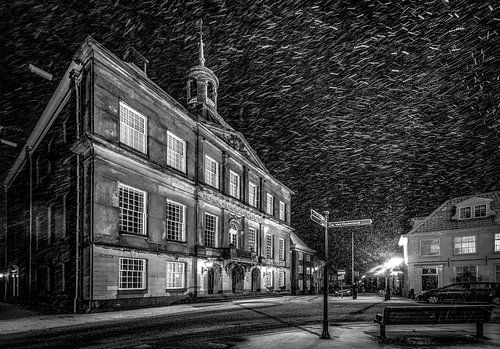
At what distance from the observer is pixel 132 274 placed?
955 inches

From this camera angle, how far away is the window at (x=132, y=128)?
25203 mm

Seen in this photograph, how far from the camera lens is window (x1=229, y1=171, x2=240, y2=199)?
3997cm

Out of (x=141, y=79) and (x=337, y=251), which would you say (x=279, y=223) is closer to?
(x=141, y=79)

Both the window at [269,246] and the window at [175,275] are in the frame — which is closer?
the window at [175,275]

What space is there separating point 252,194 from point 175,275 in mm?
17884

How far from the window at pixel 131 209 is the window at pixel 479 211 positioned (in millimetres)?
32398

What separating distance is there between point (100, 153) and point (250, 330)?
44.6ft

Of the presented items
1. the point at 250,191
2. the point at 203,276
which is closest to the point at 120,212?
the point at 203,276

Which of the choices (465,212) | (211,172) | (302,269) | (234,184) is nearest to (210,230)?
(211,172)

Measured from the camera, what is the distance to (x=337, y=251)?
83750mm

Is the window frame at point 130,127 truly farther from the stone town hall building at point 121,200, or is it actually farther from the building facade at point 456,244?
the building facade at point 456,244

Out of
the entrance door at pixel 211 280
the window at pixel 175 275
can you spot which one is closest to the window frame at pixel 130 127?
the window at pixel 175 275

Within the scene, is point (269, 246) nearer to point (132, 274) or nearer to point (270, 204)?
point (270, 204)

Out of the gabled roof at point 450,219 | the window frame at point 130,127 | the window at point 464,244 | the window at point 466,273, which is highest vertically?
the window frame at point 130,127
